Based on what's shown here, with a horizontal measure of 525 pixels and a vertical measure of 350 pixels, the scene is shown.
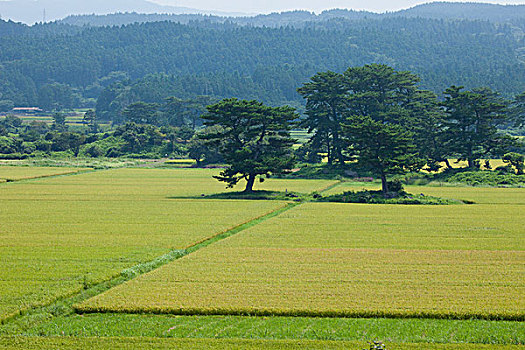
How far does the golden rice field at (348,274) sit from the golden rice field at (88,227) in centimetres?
252

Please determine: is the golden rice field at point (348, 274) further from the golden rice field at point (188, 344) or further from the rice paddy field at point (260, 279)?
the golden rice field at point (188, 344)

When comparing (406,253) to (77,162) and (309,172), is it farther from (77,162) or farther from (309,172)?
(77,162)

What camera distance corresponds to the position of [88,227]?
130ft

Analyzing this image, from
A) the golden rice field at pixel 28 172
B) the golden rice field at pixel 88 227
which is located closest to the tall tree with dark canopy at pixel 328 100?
the golden rice field at pixel 88 227

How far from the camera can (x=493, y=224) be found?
41.4 metres

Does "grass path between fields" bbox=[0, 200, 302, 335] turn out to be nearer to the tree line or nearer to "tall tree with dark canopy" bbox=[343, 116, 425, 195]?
"tall tree with dark canopy" bbox=[343, 116, 425, 195]

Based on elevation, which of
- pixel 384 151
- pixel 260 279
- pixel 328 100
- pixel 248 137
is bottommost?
pixel 260 279

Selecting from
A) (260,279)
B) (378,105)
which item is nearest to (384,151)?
(378,105)

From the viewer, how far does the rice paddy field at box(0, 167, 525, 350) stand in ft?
63.7

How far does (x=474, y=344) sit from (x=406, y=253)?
12.8m

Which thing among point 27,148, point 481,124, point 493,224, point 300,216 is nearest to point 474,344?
point 493,224

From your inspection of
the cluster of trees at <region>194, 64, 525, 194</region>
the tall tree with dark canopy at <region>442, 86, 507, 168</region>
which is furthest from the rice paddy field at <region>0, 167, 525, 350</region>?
the tall tree with dark canopy at <region>442, 86, 507, 168</region>

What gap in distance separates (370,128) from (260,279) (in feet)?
123

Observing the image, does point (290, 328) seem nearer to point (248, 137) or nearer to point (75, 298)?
point (75, 298)
